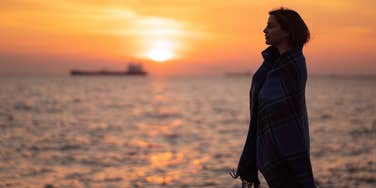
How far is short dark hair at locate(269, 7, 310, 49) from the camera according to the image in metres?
3.23

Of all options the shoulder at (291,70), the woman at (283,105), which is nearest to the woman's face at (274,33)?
the woman at (283,105)

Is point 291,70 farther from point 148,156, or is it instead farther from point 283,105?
point 148,156

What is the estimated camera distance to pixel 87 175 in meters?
12.3

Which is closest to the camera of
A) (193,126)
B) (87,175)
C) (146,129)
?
(87,175)

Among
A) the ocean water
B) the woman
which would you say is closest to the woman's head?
the woman

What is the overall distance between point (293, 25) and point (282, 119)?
0.63 metres

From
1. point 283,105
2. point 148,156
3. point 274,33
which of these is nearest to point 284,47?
point 274,33

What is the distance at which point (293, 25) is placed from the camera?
3.23 meters

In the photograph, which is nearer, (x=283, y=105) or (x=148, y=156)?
(x=283, y=105)

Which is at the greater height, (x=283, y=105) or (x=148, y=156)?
(x=283, y=105)

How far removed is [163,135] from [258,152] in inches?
772

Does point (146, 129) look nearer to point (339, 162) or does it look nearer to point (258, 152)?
point (339, 162)

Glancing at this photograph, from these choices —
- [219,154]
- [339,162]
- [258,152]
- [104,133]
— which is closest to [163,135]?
[104,133]

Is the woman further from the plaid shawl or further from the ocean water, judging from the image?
the ocean water
